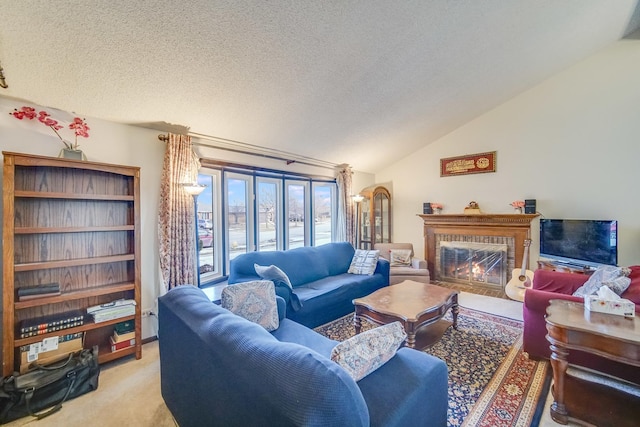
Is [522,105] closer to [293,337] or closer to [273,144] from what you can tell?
[273,144]

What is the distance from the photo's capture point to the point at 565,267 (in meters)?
3.41

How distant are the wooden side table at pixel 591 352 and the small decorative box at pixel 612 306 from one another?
0.03m

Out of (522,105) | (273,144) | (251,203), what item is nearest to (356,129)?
(273,144)

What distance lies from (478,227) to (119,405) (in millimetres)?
5129

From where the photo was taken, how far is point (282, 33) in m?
2.12

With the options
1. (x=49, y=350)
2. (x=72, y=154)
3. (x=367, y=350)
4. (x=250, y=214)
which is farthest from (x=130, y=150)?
(x=367, y=350)

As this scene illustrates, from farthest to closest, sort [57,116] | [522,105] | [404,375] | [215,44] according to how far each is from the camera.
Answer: [522,105] → [57,116] → [215,44] → [404,375]

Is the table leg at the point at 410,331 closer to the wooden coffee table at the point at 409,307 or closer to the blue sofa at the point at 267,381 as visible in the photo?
the wooden coffee table at the point at 409,307

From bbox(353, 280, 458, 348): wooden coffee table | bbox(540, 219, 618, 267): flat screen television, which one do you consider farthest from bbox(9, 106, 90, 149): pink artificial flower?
bbox(540, 219, 618, 267): flat screen television

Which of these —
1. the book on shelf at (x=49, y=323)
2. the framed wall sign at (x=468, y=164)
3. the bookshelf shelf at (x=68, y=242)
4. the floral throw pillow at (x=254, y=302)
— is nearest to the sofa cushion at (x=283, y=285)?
the floral throw pillow at (x=254, y=302)

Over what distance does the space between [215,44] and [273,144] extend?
5.69 feet

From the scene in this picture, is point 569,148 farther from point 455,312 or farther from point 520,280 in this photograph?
point 455,312

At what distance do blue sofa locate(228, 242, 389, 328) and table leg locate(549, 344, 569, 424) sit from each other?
1.99m

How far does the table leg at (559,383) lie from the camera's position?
1.68 meters
